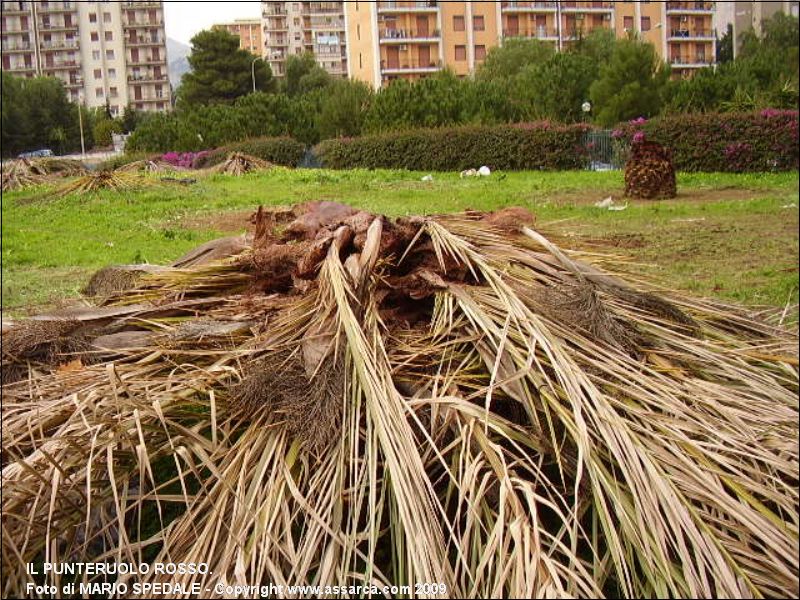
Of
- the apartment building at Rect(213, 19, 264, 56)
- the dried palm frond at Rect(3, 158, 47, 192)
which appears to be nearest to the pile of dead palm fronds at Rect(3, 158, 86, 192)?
the dried palm frond at Rect(3, 158, 47, 192)

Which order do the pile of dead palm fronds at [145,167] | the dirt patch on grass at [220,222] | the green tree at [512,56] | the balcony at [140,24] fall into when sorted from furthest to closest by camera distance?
the balcony at [140,24], the green tree at [512,56], the pile of dead palm fronds at [145,167], the dirt patch on grass at [220,222]

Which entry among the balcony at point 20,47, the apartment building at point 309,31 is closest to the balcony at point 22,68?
the balcony at point 20,47

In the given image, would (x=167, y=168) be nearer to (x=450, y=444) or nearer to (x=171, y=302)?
(x=171, y=302)

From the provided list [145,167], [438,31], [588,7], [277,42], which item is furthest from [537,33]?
[145,167]

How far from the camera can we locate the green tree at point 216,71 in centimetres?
4512

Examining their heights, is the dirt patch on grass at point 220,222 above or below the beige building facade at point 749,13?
below

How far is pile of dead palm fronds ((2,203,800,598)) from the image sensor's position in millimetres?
1861

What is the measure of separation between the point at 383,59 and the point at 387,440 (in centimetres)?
4835

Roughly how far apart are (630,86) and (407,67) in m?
28.8

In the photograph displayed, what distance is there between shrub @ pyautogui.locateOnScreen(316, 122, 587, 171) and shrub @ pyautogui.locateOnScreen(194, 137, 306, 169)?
1906 millimetres

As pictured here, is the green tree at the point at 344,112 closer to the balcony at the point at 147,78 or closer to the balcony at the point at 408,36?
the balcony at the point at 408,36

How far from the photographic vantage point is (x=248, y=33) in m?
57.9

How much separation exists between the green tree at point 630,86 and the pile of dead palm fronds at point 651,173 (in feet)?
33.4

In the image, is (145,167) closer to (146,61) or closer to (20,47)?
(20,47)
